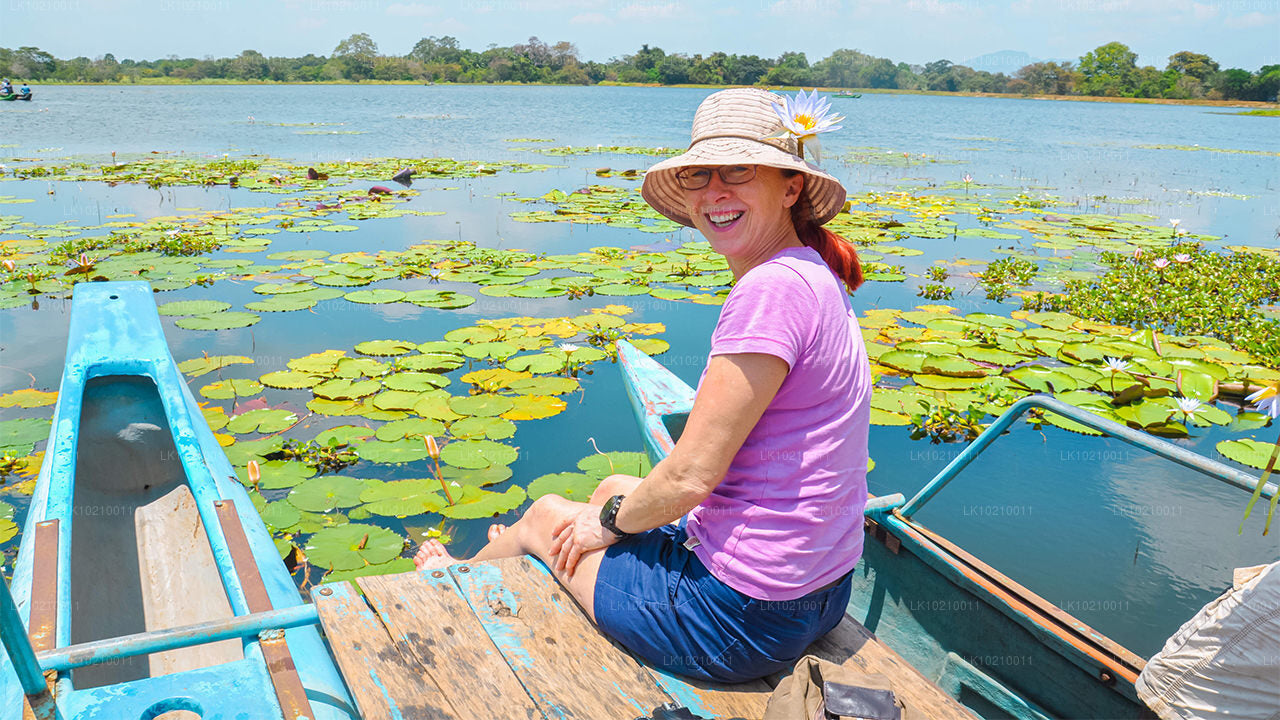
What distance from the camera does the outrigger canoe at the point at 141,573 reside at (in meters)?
1.45

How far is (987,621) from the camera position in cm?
187

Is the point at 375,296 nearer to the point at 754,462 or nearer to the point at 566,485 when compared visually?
the point at 566,485

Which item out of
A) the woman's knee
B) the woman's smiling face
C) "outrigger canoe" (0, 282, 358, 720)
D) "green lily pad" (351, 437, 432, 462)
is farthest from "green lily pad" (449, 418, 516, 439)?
the woman's smiling face

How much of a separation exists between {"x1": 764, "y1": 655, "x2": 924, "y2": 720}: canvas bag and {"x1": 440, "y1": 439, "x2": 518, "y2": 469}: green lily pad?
87.7 inches

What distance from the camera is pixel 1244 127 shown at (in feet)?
99.0

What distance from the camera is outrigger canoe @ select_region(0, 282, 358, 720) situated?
4.75 feet

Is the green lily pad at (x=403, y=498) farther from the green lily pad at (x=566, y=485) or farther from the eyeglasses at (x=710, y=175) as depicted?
the eyeglasses at (x=710, y=175)

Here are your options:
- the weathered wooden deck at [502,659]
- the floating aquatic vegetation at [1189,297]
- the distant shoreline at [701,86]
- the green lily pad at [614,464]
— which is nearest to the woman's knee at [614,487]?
the weathered wooden deck at [502,659]

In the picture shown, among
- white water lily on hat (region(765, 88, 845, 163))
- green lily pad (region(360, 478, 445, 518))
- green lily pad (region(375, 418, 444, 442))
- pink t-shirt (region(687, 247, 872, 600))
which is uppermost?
white water lily on hat (region(765, 88, 845, 163))

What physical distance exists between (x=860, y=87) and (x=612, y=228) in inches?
2823

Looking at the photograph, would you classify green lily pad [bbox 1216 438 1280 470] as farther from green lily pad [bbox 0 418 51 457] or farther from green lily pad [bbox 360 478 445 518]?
green lily pad [bbox 0 418 51 457]

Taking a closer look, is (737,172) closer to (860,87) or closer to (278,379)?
(278,379)

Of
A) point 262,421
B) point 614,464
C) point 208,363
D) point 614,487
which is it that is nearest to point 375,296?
point 208,363

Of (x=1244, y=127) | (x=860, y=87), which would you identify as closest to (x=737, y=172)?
(x=1244, y=127)
